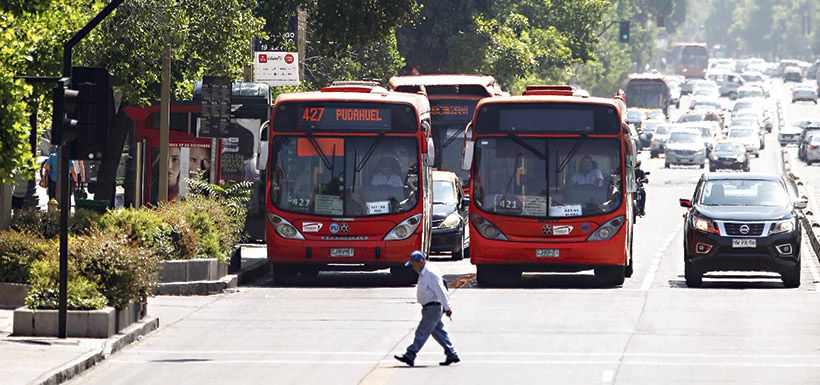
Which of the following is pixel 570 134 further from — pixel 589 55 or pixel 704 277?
pixel 589 55

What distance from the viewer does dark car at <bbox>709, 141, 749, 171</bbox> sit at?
239ft

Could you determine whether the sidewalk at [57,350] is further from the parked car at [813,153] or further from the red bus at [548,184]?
the parked car at [813,153]

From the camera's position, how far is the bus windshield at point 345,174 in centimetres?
2852

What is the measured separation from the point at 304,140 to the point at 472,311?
534 cm

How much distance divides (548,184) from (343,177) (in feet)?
10.2

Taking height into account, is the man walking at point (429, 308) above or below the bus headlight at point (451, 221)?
below

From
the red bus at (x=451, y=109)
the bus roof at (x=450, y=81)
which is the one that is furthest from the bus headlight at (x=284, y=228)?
the red bus at (x=451, y=109)

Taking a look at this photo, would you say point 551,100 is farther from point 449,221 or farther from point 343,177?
point 449,221

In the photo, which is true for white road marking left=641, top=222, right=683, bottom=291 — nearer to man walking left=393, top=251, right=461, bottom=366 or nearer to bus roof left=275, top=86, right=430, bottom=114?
bus roof left=275, top=86, right=430, bottom=114

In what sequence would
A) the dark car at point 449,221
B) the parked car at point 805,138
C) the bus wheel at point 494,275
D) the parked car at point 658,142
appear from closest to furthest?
the bus wheel at point 494,275 → the dark car at point 449,221 → the parked car at point 805,138 → the parked car at point 658,142

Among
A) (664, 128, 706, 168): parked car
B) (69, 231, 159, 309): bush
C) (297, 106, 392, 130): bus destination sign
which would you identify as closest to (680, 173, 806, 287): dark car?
(297, 106, 392, 130): bus destination sign

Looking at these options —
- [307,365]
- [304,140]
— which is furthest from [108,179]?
[307,365]

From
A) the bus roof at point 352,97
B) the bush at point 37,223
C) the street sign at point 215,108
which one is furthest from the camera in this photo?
the street sign at point 215,108

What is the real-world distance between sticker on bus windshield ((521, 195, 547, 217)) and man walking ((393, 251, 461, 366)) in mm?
9466
